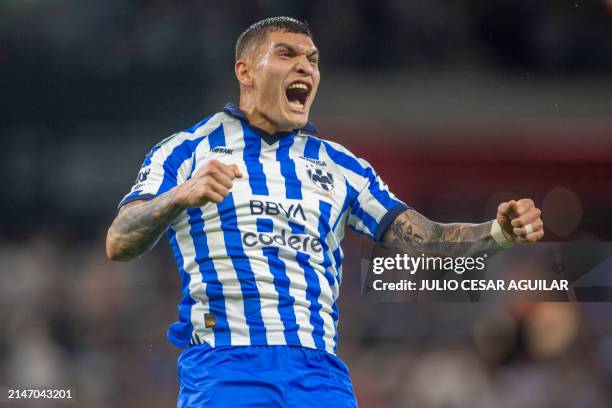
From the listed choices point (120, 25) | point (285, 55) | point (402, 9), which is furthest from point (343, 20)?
point (285, 55)

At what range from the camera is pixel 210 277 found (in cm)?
208

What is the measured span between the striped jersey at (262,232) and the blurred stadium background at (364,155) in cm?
185

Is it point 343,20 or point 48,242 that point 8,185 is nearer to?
point 48,242

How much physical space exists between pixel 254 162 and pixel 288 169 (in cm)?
9

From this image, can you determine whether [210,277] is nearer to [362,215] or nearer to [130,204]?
[130,204]

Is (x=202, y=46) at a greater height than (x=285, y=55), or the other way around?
(x=202, y=46)

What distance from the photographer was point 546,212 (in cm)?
411

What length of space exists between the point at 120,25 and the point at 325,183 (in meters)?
2.37

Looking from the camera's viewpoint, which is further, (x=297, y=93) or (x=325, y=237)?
(x=297, y=93)

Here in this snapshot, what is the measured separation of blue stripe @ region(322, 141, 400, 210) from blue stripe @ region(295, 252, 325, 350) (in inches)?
13.1

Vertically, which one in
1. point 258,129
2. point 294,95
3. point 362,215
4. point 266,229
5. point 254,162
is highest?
point 294,95

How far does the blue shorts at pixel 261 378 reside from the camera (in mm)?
1923

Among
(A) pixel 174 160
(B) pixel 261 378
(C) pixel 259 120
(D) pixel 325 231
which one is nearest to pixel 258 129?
(C) pixel 259 120

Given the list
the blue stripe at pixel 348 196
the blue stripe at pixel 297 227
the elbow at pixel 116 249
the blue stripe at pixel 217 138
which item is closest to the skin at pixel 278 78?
the blue stripe at pixel 217 138
